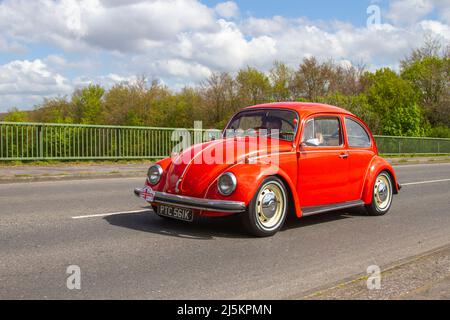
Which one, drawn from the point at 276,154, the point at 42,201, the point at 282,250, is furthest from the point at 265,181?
the point at 42,201

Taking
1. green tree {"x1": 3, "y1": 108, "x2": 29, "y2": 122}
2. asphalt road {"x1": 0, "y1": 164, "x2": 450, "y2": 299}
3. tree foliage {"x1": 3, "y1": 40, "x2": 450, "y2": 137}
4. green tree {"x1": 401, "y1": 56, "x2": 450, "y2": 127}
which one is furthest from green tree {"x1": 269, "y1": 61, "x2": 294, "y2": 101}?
asphalt road {"x1": 0, "y1": 164, "x2": 450, "y2": 299}

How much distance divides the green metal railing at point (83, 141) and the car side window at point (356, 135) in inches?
302

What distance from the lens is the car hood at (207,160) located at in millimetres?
6461

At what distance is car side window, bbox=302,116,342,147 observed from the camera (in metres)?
7.47

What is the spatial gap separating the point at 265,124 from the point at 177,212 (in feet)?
6.92

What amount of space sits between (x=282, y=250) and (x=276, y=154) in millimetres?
1420

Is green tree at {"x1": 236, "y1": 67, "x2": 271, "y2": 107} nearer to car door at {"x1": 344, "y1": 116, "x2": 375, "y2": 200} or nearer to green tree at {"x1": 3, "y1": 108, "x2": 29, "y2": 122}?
green tree at {"x1": 3, "y1": 108, "x2": 29, "y2": 122}

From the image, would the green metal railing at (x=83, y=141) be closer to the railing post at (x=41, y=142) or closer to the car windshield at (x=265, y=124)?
the railing post at (x=41, y=142)

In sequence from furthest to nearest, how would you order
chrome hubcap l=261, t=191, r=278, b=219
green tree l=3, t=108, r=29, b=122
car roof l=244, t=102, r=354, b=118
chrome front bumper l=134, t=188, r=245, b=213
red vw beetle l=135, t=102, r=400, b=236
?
1. green tree l=3, t=108, r=29, b=122
2. car roof l=244, t=102, r=354, b=118
3. chrome hubcap l=261, t=191, r=278, b=219
4. red vw beetle l=135, t=102, r=400, b=236
5. chrome front bumper l=134, t=188, r=245, b=213

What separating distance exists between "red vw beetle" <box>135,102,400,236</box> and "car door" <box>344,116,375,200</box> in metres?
0.02

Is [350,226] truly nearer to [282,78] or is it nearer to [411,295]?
[411,295]

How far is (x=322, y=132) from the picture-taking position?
308 inches

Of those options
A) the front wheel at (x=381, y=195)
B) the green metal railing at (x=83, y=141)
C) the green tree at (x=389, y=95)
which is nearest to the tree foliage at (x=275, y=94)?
the green tree at (x=389, y=95)

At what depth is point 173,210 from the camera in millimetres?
6625
